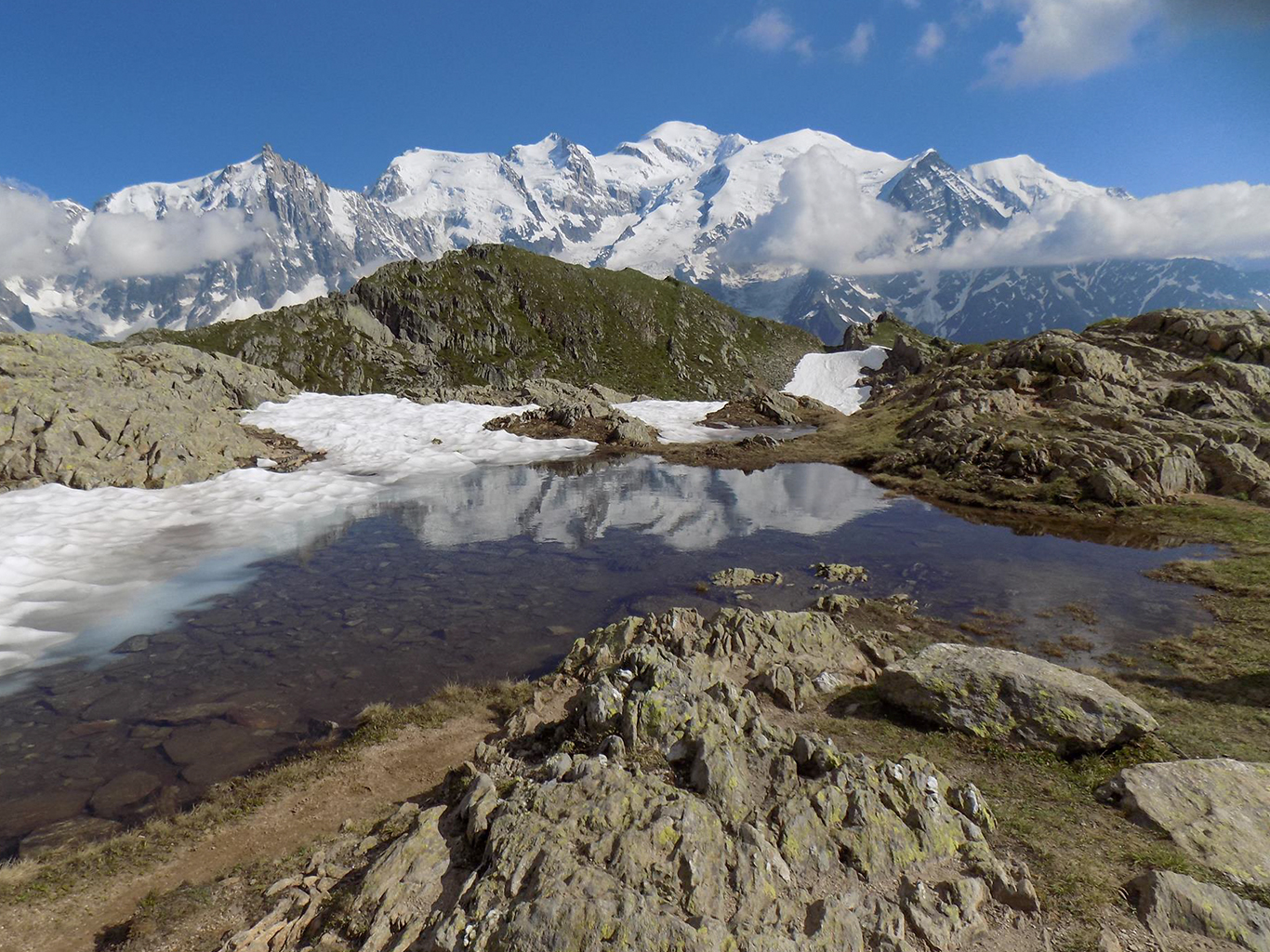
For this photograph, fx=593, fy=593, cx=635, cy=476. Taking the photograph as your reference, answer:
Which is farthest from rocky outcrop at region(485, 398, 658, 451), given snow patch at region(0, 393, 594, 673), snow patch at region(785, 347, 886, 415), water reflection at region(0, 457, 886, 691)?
snow patch at region(785, 347, 886, 415)

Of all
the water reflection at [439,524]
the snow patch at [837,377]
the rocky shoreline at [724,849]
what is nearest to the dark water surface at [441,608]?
the water reflection at [439,524]

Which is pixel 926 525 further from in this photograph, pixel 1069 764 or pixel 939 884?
pixel 939 884

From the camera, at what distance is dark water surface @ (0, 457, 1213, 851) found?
580 inches

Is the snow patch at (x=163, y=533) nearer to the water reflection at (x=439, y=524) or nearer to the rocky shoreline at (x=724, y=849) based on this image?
the water reflection at (x=439, y=524)

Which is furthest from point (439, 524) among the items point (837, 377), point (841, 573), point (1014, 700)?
point (837, 377)

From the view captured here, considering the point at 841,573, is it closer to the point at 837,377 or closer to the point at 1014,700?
the point at 1014,700

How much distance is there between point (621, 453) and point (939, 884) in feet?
184

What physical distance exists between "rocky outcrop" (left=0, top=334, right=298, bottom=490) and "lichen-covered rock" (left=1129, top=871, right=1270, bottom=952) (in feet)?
159

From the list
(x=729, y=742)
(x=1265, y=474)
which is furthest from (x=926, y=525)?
(x=729, y=742)

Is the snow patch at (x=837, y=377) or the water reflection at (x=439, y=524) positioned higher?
the snow patch at (x=837, y=377)

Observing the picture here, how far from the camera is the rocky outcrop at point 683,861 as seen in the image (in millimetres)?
7535

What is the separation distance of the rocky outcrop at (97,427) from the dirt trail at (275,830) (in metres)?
34.9

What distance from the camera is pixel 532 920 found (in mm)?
7316

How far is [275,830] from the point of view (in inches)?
452
